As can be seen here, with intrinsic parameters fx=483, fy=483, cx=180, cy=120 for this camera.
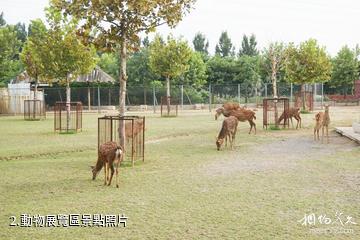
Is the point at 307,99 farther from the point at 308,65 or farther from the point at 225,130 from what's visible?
the point at 225,130

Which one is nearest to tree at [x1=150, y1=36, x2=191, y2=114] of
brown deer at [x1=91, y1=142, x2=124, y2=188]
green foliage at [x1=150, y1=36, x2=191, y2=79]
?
green foliage at [x1=150, y1=36, x2=191, y2=79]

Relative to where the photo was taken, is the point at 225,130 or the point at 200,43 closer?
the point at 225,130

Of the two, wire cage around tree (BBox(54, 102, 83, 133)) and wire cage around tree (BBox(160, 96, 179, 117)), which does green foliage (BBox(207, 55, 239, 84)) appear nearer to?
wire cage around tree (BBox(160, 96, 179, 117))

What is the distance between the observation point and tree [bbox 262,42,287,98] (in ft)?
163

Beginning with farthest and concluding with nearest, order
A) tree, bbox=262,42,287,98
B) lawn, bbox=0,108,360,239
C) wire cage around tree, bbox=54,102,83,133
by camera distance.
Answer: tree, bbox=262,42,287,98 < wire cage around tree, bbox=54,102,83,133 < lawn, bbox=0,108,360,239

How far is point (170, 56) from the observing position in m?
34.4

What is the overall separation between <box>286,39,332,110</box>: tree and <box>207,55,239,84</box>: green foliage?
69.8 feet

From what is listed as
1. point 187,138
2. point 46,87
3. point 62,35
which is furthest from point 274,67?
point 187,138

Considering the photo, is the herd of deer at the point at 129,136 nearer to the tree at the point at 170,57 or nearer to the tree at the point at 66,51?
the tree at the point at 66,51

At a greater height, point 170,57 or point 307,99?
point 170,57
